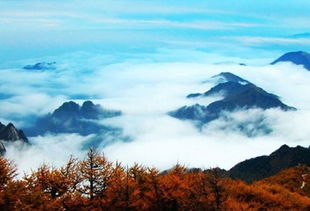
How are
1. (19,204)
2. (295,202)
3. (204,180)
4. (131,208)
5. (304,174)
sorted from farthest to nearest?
(304,174), (295,202), (204,180), (131,208), (19,204)

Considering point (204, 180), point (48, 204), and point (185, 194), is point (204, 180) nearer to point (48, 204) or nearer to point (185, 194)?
point (185, 194)

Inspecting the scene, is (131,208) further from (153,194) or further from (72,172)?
(72,172)

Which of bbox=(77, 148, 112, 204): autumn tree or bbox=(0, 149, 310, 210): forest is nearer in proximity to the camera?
bbox=(0, 149, 310, 210): forest

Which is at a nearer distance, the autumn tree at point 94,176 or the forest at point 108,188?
the forest at point 108,188

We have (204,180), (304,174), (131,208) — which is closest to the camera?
(131,208)

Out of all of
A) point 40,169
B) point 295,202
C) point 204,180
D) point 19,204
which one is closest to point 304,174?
point 295,202

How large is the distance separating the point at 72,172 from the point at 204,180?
87.2ft

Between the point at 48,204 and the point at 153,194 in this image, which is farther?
the point at 153,194

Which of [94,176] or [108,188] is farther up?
[94,176]

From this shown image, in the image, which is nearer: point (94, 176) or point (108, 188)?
point (108, 188)

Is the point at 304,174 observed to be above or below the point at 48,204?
below

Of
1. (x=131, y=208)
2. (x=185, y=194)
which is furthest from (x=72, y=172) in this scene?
(x=185, y=194)

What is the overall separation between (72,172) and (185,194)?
22896 millimetres

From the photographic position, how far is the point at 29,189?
96.3 metres
